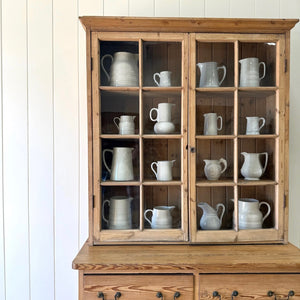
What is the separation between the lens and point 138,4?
1.45 m

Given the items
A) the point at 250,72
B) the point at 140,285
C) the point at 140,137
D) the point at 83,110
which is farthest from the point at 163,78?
the point at 140,285

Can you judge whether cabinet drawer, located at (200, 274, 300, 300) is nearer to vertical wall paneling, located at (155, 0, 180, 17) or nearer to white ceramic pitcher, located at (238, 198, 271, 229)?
white ceramic pitcher, located at (238, 198, 271, 229)

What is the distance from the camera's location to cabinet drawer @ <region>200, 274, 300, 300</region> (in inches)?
39.7

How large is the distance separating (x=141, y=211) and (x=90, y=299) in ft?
1.31

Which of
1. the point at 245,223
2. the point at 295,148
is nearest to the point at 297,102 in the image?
the point at 295,148

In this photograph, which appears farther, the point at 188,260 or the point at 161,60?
the point at 161,60

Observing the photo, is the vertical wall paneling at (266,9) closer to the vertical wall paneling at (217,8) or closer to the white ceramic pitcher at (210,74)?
the vertical wall paneling at (217,8)

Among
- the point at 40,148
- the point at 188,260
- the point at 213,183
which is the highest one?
the point at 40,148

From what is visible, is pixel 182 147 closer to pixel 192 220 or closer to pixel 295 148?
pixel 192 220

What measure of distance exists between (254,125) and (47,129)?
3.58ft

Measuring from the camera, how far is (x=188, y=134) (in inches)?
46.0

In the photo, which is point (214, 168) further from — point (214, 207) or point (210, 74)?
point (210, 74)

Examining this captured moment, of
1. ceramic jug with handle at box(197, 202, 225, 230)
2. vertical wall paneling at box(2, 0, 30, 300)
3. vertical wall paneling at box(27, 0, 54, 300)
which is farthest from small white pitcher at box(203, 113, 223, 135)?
vertical wall paneling at box(2, 0, 30, 300)

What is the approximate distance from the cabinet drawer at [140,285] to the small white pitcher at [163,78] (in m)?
0.82
